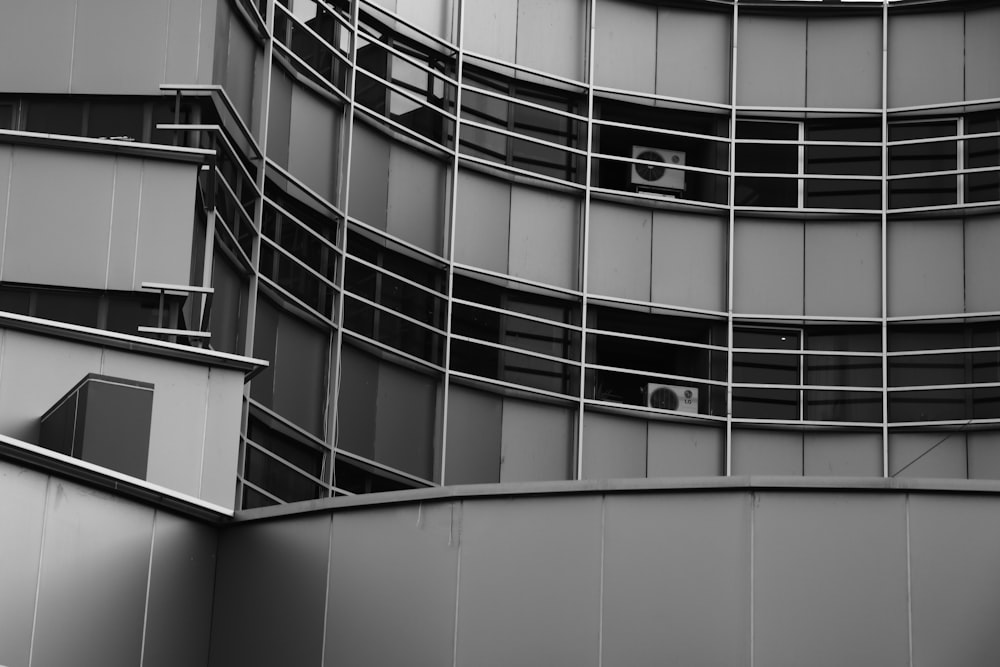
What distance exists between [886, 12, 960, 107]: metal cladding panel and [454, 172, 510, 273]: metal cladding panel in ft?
23.5

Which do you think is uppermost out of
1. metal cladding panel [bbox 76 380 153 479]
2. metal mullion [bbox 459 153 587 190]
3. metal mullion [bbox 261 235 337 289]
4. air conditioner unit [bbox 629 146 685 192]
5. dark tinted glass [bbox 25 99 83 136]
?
air conditioner unit [bbox 629 146 685 192]

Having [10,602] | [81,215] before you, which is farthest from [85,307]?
[10,602]

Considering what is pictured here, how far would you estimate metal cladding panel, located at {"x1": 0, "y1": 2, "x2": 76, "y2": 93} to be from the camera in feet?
72.1

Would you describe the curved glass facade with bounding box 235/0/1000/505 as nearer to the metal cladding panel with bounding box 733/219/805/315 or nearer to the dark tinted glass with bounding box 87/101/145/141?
the metal cladding panel with bounding box 733/219/805/315

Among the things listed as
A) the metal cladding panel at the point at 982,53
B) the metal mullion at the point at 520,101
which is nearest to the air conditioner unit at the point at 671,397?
the metal mullion at the point at 520,101

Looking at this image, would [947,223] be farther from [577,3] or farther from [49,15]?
[49,15]

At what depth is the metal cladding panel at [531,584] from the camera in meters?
16.4

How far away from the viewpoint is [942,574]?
16062mm

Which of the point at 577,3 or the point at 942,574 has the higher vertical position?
the point at 577,3

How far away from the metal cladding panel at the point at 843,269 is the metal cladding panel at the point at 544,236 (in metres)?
4.12

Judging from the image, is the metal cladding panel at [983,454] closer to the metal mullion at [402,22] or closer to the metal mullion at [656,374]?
the metal mullion at [656,374]

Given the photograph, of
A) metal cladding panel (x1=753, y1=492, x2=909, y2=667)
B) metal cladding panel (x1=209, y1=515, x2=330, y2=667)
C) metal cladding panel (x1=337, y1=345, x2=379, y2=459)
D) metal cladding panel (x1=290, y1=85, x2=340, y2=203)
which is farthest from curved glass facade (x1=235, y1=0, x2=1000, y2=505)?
metal cladding panel (x1=753, y1=492, x2=909, y2=667)

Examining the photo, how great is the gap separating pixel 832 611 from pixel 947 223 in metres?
16.7

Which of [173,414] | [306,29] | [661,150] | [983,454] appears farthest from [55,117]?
[983,454]
